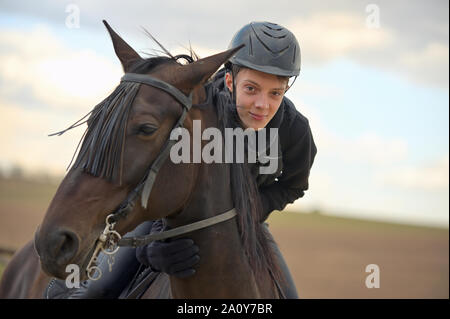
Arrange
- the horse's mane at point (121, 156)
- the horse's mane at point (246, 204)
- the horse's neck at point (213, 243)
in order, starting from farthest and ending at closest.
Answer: the horse's mane at point (246, 204), the horse's neck at point (213, 243), the horse's mane at point (121, 156)

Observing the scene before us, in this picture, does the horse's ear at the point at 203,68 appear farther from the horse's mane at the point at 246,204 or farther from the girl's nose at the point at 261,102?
the girl's nose at the point at 261,102

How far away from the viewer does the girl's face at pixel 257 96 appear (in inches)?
138

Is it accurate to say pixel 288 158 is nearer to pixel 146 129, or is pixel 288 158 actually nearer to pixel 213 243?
pixel 213 243

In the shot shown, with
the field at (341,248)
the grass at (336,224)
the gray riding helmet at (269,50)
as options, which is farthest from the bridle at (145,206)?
the grass at (336,224)

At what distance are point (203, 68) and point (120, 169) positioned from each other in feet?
2.33

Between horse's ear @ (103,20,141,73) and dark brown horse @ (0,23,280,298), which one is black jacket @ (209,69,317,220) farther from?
horse's ear @ (103,20,141,73)

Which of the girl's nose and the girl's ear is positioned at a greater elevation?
the girl's ear

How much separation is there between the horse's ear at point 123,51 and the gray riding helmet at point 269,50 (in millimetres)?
792

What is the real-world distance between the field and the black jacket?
9605 millimetres

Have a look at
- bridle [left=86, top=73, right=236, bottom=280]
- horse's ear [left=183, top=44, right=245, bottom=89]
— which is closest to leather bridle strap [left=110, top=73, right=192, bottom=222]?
bridle [left=86, top=73, right=236, bottom=280]

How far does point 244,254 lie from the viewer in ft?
10.5

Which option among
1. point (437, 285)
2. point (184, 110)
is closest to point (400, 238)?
point (437, 285)

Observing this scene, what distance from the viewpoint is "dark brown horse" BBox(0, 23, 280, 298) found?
2.63 meters

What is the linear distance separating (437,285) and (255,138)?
16.9m
